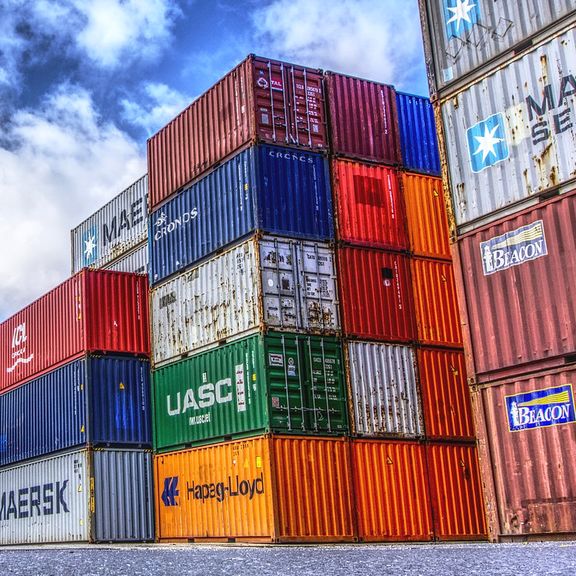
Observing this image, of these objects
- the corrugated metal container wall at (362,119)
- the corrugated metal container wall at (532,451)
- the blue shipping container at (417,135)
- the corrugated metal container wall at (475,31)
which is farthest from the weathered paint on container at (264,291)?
the corrugated metal container wall at (532,451)

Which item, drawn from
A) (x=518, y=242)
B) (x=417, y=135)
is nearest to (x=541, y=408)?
(x=518, y=242)

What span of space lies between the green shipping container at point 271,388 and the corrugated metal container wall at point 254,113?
5.09 metres

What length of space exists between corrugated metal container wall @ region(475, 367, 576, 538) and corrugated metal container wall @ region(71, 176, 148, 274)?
1642cm

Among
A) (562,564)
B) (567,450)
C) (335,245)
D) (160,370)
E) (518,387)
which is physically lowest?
(562,564)

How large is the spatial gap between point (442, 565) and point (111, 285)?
17.1 metres

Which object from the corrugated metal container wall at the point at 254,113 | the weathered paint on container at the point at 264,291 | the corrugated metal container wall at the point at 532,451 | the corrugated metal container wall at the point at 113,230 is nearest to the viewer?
the corrugated metal container wall at the point at 532,451

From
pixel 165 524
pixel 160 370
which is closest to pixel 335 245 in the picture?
pixel 160 370

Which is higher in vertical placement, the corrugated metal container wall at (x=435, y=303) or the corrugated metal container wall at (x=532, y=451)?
the corrugated metal container wall at (x=435, y=303)

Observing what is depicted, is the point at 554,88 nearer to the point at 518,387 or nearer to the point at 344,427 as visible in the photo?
the point at 518,387

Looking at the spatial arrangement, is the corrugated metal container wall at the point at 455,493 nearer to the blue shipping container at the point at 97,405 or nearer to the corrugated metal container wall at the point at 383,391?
the corrugated metal container wall at the point at 383,391

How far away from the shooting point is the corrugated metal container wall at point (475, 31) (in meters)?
16.0

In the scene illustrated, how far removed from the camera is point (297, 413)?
67.4ft

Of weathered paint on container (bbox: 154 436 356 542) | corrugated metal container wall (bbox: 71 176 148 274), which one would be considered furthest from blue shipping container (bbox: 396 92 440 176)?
corrugated metal container wall (bbox: 71 176 148 274)

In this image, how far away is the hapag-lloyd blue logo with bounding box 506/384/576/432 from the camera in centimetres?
1469
